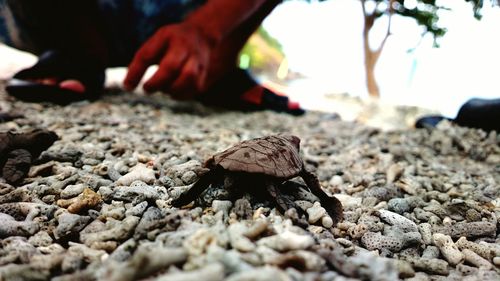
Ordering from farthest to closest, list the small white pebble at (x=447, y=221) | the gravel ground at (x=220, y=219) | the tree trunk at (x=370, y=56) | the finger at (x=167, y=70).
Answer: the tree trunk at (x=370, y=56), the finger at (x=167, y=70), the small white pebble at (x=447, y=221), the gravel ground at (x=220, y=219)

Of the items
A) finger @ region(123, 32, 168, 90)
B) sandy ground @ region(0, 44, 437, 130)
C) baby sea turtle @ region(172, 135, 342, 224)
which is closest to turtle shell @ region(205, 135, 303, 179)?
baby sea turtle @ region(172, 135, 342, 224)

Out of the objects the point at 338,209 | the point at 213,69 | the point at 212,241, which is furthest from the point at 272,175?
the point at 213,69

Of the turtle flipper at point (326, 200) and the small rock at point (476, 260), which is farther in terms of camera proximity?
the turtle flipper at point (326, 200)

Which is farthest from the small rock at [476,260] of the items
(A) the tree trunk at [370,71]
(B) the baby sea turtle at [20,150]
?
(A) the tree trunk at [370,71]

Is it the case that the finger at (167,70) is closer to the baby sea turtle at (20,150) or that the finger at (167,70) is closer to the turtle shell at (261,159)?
the baby sea turtle at (20,150)

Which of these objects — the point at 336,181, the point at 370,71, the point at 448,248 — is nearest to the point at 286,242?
the point at 448,248

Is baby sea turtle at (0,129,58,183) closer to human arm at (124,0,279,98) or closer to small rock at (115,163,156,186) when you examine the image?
small rock at (115,163,156,186)

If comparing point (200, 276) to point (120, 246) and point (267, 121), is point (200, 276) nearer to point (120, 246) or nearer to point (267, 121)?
point (120, 246)
